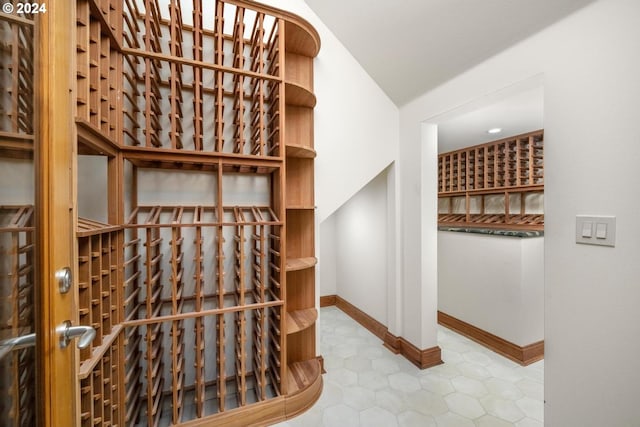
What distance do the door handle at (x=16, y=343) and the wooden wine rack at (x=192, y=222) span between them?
0.96 feet

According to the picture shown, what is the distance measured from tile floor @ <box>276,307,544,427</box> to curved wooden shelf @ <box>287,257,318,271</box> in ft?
2.83

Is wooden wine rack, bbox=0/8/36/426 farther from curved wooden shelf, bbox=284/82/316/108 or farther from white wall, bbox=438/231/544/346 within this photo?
white wall, bbox=438/231/544/346

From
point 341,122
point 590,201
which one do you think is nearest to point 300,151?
point 341,122

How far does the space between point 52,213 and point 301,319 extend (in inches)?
54.5

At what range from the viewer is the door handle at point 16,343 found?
52 cm

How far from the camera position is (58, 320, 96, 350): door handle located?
63cm

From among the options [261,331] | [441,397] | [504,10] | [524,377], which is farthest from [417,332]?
[504,10]

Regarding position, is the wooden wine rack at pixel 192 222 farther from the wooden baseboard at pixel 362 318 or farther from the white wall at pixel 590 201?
the white wall at pixel 590 201

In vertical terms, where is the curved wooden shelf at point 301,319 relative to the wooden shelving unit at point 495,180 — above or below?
below

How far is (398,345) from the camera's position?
2.13 metres

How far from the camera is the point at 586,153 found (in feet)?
3.48

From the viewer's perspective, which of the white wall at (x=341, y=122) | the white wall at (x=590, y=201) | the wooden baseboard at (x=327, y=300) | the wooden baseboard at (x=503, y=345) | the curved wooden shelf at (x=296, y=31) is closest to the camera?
the white wall at (x=590, y=201)

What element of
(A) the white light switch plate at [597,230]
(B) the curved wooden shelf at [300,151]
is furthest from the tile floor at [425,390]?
(B) the curved wooden shelf at [300,151]

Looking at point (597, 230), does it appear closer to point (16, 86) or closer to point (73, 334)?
point (73, 334)
